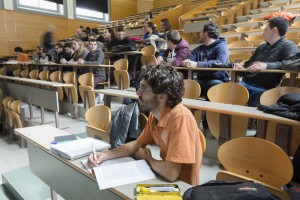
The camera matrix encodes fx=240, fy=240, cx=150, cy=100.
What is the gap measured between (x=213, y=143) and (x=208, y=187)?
1.33m

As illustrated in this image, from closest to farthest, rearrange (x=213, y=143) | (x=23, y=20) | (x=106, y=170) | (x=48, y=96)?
(x=106, y=170) < (x=213, y=143) < (x=48, y=96) < (x=23, y=20)

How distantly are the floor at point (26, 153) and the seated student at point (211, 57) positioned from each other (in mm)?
760

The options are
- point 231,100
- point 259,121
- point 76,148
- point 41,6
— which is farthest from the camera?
point 41,6

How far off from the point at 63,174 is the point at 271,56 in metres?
2.05

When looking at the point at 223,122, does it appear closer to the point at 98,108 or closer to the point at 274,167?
the point at 274,167

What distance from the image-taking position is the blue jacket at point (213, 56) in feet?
8.38

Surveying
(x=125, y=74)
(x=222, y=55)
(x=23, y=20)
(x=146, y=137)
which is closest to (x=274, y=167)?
(x=146, y=137)

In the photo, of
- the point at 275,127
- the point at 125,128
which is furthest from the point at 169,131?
the point at 275,127

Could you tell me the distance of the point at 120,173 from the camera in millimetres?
976

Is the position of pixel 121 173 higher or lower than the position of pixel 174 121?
lower

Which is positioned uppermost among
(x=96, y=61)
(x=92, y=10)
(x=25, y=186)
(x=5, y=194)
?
(x=92, y=10)

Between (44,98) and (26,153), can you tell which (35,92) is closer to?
(44,98)

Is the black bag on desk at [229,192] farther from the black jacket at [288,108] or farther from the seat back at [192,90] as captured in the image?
the seat back at [192,90]

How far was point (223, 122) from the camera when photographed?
1855mm
